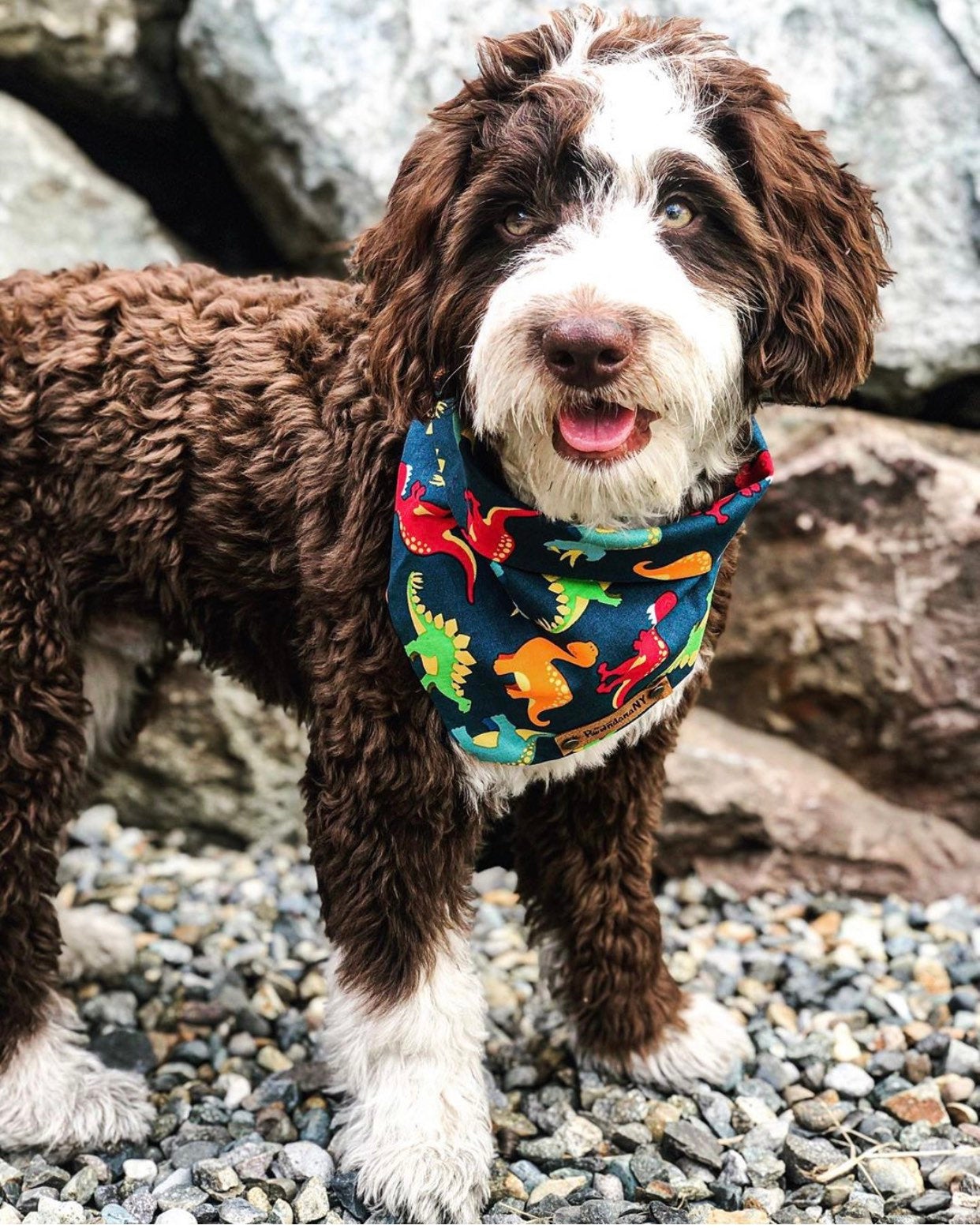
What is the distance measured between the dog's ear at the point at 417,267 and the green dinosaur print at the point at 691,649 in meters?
0.74

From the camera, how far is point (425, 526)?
8.69 feet

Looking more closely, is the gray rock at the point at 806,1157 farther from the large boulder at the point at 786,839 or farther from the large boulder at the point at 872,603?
the large boulder at the point at 872,603

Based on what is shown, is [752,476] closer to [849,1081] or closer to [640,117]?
[640,117]

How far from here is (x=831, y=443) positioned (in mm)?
4617

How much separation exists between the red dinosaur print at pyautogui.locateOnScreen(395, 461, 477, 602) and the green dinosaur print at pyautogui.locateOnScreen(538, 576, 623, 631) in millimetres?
197

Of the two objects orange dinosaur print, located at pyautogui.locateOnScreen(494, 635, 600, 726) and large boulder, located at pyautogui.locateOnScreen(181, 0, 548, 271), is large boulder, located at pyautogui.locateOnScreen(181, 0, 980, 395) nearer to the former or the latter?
large boulder, located at pyautogui.locateOnScreen(181, 0, 548, 271)

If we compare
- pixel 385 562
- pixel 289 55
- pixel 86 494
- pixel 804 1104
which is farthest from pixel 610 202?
pixel 289 55

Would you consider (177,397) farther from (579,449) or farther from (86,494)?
(579,449)

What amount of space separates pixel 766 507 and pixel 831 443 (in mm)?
308

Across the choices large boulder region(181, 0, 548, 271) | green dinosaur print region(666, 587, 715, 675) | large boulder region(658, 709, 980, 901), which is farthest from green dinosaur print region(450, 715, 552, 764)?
large boulder region(181, 0, 548, 271)

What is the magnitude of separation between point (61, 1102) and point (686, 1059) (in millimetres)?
1529

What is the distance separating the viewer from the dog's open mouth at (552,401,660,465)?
2336 mm

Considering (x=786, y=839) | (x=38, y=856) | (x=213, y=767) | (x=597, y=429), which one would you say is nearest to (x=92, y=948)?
(x=38, y=856)

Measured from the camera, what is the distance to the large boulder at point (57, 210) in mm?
4730
